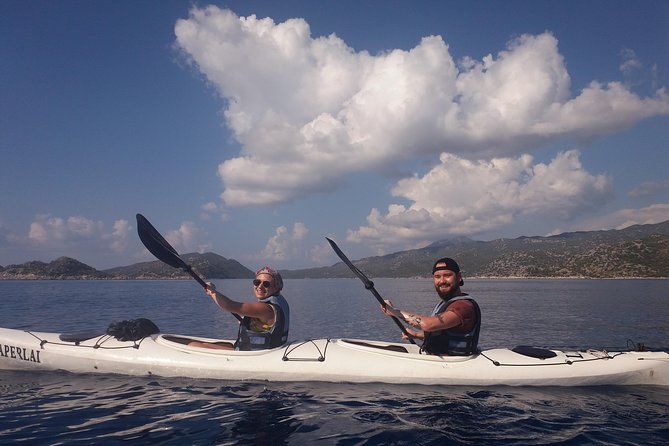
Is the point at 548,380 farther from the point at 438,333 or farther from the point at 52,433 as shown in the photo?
the point at 52,433

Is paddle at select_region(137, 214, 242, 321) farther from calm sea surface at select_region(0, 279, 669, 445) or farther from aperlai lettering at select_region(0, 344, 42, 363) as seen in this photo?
aperlai lettering at select_region(0, 344, 42, 363)

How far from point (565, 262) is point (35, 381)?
7852 inches

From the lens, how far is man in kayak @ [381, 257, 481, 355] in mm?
8312

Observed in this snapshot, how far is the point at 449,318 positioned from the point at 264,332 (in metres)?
4.26

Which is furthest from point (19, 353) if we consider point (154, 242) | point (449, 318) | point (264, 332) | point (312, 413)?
point (449, 318)

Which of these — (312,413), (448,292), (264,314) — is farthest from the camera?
(264,314)

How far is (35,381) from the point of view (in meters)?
9.80

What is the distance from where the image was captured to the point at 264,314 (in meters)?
9.04

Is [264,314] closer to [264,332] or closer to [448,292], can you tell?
[264,332]

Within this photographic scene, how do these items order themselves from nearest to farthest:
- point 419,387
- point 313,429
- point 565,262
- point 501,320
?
point 313,429 < point 419,387 < point 501,320 < point 565,262

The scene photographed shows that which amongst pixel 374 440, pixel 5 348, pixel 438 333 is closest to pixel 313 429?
pixel 374 440

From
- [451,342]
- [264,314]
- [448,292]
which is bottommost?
[451,342]

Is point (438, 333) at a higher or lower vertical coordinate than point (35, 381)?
higher

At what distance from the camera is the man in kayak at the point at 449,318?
831cm
